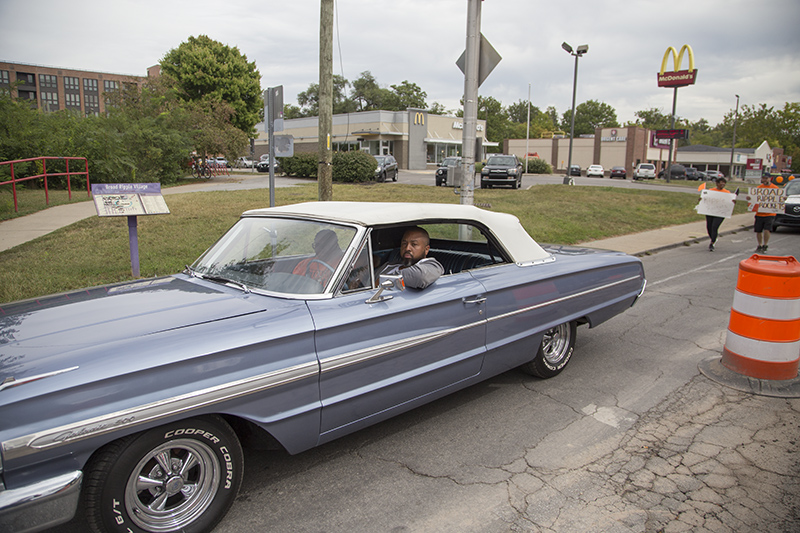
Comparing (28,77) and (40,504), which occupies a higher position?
(28,77)

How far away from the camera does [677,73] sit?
46.4m

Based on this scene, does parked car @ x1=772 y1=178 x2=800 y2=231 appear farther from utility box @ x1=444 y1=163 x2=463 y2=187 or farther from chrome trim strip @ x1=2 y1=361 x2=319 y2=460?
chrome trim strip @ x1=2 y1=361 x2=319 y2=460

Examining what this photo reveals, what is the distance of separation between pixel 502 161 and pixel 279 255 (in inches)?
948

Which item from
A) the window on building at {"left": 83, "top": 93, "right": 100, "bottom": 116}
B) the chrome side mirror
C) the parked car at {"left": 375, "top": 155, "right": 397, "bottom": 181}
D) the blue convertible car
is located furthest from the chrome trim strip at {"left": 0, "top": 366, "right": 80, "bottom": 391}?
the window on building at {"left": 83, "top": 93, "right": 100, "bottom": 116}

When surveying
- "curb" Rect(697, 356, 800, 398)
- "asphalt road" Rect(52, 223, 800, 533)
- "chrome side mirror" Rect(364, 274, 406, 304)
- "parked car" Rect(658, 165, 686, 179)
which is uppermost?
"parked car" Rect(658, 165, 686, 179)

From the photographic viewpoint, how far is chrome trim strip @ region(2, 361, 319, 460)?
1916 millimetres

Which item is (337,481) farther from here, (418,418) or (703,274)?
(703,274)

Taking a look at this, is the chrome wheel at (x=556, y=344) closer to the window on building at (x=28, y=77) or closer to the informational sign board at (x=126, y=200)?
the informational sign board at (x=126, y=200)

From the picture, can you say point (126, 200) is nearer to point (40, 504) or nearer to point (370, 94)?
point (40, 504)

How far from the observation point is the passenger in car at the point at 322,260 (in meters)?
3.12

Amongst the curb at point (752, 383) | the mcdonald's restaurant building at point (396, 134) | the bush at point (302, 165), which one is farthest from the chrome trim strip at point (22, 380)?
the mcdonald's restaurant building at point (396, 134)

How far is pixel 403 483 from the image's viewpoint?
299 cm

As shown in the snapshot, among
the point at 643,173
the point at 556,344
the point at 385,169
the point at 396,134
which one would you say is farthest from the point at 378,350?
the point at 643,173

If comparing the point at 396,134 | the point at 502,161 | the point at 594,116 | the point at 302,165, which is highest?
the point at 594,116
